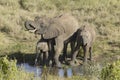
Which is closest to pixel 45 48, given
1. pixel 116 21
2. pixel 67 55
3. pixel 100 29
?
pixel 67 55

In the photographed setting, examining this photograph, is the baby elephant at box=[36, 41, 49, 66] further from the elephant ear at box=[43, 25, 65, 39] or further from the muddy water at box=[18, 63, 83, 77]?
the muddy water at box=[18, 63, 83, 77]

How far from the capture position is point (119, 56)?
1636 centimetres

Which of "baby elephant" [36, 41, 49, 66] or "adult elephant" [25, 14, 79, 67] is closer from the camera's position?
"baby elephant" [36, 41, 49, 66]

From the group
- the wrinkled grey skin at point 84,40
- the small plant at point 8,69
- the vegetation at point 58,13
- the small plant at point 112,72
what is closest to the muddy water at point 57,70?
the wrinkled grey skin at point 84,40

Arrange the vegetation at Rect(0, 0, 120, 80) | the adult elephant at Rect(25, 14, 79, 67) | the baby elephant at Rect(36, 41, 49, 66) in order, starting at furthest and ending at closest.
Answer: the vegetation at Rect(0, 0, 120, 80) < the adult elephant at Rect(25, 14, 79, 67) < the baby elephant at Rect(36, 41, 49, 66)

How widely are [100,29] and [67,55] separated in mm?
4160

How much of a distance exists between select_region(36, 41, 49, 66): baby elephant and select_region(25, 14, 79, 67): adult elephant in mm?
266

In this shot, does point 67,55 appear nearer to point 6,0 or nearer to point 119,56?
point 119,56

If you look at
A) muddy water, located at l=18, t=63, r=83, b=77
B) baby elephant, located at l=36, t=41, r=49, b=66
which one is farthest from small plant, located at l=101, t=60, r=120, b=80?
baby elephant, located at l=36, t=41, r=49, b=66

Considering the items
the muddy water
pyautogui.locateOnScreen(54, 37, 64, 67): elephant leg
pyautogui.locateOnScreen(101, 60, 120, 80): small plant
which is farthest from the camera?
pyautogui.locateOnScreen(54, 37, 64, 67): elephant leg

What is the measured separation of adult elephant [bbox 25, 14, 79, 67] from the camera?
14.9 m

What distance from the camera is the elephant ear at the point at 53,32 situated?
15.0 metres

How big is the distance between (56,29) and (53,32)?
17 cm

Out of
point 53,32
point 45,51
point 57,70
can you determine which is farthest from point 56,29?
point 57,70
